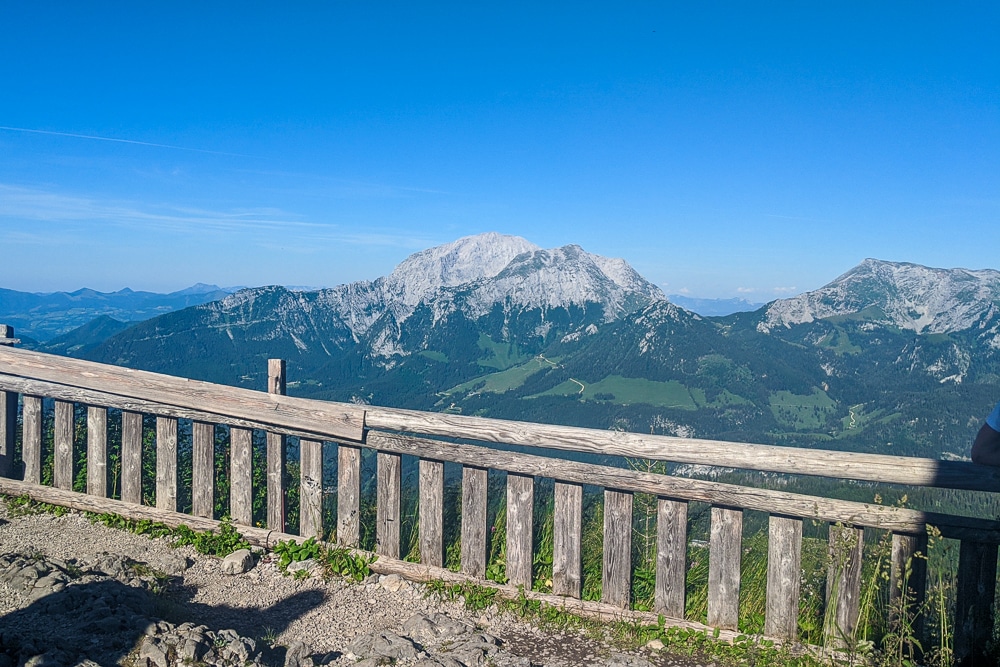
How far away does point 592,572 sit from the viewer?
5.73m

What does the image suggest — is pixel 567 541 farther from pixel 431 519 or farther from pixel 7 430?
pixel 7 430

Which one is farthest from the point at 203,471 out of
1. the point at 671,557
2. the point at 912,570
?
the point at 912,570

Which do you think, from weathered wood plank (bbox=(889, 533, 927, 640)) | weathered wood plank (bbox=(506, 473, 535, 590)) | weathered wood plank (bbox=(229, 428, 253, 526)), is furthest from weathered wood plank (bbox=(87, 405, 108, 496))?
weathered wood plank (bbox=(889, 533, 927, 640))

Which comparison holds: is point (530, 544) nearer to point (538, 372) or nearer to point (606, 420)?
point (606, 420)

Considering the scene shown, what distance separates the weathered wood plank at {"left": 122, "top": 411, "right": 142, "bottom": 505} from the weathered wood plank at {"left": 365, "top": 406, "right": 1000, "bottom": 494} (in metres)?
2.64

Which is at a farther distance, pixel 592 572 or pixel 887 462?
pixel 592 572

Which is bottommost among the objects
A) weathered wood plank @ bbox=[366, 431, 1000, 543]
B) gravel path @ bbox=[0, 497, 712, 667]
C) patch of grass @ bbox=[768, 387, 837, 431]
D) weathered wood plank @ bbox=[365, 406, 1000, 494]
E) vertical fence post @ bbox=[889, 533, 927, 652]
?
patch of grass @ bbox=[768, 387, 837, 431]

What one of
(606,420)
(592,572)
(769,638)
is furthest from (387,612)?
(606,420)

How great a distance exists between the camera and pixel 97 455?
273 inches

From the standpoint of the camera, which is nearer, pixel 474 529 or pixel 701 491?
pixel 701 491

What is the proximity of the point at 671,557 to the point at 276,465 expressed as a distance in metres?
3.64

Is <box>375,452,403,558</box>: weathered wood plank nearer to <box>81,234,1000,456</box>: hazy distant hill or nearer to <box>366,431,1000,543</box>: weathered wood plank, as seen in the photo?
<box>366,431,1000,543</box>: weathered wood plank

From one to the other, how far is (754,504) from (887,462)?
0.90 meters

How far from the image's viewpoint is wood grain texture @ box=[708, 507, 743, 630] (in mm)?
4941
